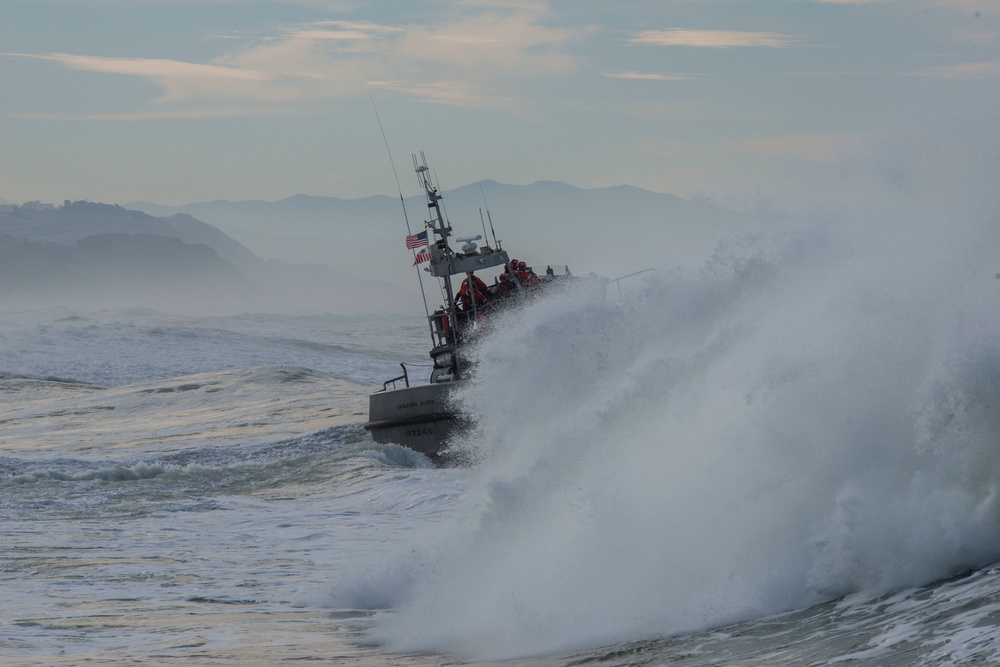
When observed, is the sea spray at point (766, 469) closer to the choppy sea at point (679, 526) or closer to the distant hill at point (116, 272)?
the choppy sea at point (679, 526)

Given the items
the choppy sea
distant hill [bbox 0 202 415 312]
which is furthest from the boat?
distant hill [bbox 0 202 415 312]

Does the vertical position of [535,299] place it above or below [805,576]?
above

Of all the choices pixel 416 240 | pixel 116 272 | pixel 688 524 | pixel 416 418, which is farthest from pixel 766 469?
pixel 116 272

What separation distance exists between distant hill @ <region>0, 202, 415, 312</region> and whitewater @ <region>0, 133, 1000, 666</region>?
114 meters

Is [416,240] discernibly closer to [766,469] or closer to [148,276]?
[766,469]

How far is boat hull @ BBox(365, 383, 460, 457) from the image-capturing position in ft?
66.3

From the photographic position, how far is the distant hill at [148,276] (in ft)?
484

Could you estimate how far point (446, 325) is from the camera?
68.6ft

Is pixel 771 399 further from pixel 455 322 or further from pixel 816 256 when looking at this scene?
pixel 455 322

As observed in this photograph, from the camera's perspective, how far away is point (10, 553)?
1354 cm

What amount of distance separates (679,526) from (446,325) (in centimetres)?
1186

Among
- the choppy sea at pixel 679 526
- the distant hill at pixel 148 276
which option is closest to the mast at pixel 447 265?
the choppy sea at pixel 679 526

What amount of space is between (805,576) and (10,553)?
8.95 m

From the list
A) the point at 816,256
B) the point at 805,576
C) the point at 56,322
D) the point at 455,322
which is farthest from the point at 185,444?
the point at 56,322
